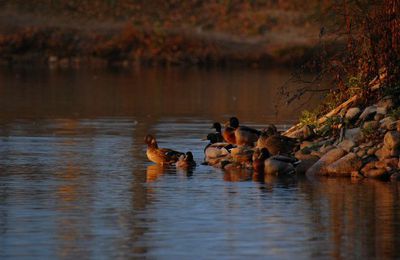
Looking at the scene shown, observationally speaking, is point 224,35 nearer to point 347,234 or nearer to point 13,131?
point 13,131

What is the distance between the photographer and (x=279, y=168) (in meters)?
20.0

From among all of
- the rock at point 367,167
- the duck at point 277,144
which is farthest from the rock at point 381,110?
the rock at point 367,167

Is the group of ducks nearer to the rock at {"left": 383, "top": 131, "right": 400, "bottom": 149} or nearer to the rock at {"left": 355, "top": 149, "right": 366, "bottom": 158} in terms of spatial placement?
the rock at {"left": 355, "top": 149, "right": 366, "bottom": 158}

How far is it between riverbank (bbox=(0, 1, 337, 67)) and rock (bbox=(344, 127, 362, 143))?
3954 cm

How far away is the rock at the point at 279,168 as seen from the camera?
19969mm

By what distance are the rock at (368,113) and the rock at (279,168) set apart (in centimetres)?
159

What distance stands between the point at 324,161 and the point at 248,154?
142cm

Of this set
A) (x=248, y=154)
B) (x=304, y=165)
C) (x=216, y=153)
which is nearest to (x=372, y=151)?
(x=304, y=165)

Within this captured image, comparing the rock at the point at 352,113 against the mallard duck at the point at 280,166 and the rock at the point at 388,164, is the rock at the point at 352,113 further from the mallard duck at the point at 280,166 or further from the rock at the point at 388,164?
the rock at the point at 388,164

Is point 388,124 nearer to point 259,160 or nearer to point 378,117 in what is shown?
point 378,117

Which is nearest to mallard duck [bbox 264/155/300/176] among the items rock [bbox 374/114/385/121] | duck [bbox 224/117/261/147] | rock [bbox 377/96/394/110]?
rock [bbox 374/114/385/121]

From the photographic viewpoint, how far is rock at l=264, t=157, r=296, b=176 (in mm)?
19969

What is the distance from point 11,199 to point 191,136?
359 inches

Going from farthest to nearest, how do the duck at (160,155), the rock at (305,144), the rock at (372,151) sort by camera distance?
the duck at (160,155), the rock at (305,144), the rock at (372,151)
